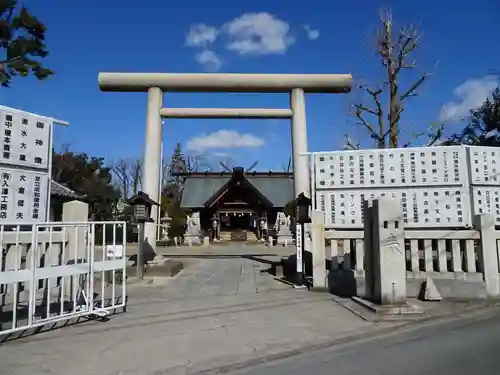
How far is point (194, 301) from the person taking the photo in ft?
28.1

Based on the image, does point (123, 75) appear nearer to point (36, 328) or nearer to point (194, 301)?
point (194, 301)

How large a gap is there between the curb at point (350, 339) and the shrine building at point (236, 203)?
26.5 m

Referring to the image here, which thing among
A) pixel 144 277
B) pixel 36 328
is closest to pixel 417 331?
pixel 36 328

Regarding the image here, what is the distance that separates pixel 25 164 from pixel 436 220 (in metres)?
9.53

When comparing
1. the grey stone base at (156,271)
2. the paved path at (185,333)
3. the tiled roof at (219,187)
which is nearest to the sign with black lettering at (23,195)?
the paved path at (185,333)

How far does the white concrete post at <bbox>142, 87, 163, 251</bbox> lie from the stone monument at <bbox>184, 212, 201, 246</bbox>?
17.1 metres

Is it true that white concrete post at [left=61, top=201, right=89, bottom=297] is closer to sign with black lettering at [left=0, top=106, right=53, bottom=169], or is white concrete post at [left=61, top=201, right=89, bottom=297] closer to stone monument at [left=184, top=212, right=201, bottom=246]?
sign with black lettering at [left=0, top=106, right=53, bottom=169]

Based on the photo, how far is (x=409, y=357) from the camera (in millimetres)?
4867

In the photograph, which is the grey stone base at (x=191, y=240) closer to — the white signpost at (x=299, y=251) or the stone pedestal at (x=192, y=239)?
the stone pedestal at (x=192, y=239)

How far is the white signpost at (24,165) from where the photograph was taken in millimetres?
7113

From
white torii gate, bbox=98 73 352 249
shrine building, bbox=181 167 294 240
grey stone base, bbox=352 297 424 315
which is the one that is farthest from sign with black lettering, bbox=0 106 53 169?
shrine building, bbox=181 167 294 240

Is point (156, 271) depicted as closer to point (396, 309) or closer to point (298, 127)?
point (298, 127)

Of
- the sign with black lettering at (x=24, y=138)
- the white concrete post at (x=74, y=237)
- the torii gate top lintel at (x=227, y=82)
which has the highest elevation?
the torii gate top lintel at (x=227, y=82)

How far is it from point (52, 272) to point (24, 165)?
2.48 metres
